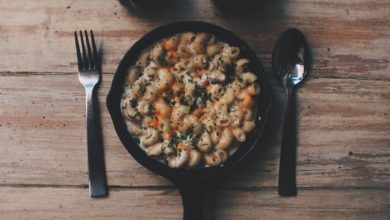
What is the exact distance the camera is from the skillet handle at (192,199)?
4.92 feet

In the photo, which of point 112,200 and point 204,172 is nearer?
point 204,172

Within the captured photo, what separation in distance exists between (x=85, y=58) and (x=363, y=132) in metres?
0.85

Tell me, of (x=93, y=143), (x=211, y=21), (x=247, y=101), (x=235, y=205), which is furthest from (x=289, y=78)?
(x=93, y=143)

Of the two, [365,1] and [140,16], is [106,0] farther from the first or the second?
[365,1]

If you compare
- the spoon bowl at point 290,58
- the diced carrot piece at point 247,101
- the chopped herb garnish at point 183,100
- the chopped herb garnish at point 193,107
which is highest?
the spoon bowl at point 290,58

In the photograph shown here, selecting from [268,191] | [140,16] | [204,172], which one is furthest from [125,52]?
[268,191]

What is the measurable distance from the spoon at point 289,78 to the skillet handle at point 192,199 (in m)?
0.25

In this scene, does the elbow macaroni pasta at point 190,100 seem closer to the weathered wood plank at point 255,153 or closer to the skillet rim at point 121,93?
the skillet rim at point 121,93

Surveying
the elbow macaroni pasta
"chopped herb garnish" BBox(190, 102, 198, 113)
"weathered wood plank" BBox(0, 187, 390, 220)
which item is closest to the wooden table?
"weathered wood plank" BBox(0, 187, 390, 220)

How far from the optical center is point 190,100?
1.53 m

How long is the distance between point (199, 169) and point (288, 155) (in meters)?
0.27

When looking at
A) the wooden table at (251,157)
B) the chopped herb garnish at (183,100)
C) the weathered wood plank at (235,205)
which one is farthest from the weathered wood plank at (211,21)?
the weathered wood plank at (235,205)

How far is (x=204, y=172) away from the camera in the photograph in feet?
4.95

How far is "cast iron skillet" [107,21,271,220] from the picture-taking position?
1499mm
